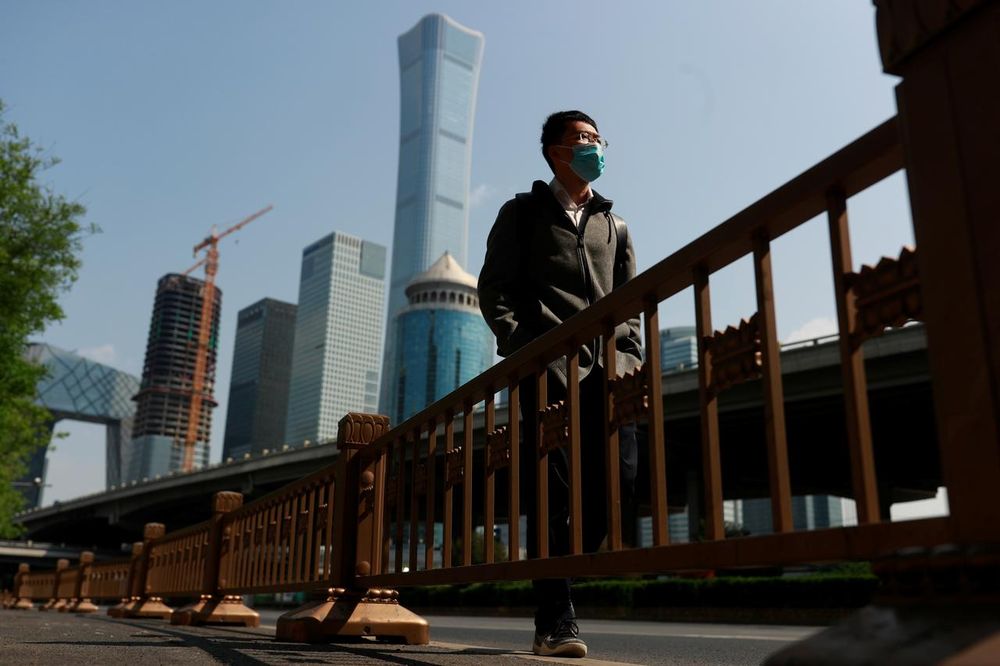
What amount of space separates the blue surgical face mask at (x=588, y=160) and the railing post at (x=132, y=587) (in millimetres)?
11486

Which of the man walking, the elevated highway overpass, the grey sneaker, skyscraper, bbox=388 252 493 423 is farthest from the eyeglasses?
skyscraper, bbox=388 252 493 423

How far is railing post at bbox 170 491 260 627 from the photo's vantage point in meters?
8.24

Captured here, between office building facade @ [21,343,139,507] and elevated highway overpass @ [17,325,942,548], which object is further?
office building facade @ [21,343,139,507]

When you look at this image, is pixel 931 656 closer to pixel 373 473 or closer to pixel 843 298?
pixel 843 298

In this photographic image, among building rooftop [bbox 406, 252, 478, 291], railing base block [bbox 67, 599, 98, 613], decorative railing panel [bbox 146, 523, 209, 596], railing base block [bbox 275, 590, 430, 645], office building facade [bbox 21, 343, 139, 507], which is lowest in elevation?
railing base block [bbox 67, 599, 98, 613]

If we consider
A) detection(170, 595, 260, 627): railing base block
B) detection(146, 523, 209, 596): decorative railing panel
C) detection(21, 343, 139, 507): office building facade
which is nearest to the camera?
detection(170, 595, 260, 627): railing base block

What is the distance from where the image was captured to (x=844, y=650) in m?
1.22

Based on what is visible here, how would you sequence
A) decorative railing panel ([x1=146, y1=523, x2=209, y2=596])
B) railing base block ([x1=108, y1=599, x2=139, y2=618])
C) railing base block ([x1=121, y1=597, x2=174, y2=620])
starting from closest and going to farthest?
decorative railing panel ([x1=146, y1=523, x2=209, y2=596]) → railing base block ([x1=121, y1=597, x2=174, y2=620]) → railing base block ([x1=108, y1=599, x2=139, y2=618])

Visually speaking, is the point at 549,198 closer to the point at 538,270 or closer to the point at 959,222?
the point at 538,270

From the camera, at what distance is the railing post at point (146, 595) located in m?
12.0

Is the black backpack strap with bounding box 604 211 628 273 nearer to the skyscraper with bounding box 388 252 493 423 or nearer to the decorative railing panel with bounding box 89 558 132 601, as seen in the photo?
the decorative railing panel with bounding box 89 558 132 601

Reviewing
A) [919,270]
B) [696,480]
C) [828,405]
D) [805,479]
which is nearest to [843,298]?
[919,270]

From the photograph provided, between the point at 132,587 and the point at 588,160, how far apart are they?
12.2 meters

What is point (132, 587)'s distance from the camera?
13242 millimetres
